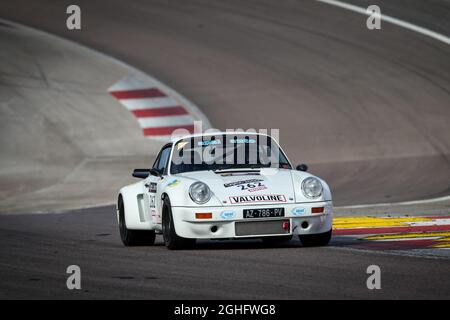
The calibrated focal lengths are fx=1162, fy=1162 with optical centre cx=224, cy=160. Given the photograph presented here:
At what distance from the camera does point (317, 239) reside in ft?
35.4

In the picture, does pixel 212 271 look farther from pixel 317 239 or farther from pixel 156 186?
pixel 156 186

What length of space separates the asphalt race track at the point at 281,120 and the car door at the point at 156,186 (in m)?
0.39

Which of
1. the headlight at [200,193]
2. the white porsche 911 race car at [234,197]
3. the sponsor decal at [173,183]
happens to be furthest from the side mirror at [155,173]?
the headlight at [200,193]

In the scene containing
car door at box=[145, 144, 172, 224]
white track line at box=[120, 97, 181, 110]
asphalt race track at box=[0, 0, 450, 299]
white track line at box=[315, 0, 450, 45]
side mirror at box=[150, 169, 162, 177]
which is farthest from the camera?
white track line at box=[315, 0, 450, 45]

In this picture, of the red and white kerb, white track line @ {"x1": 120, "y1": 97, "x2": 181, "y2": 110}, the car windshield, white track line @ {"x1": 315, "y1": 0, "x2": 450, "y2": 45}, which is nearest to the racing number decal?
the car windshield

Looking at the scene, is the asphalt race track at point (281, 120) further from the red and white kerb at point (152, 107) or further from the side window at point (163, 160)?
the side window at point (163, 160)

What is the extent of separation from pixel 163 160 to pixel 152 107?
37.4 ft

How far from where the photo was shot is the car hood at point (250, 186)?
10.5m

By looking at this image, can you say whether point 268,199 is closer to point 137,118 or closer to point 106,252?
point 106,252

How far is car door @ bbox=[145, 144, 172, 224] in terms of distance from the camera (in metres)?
11.5

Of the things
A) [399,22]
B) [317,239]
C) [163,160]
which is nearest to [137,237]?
[163,160]

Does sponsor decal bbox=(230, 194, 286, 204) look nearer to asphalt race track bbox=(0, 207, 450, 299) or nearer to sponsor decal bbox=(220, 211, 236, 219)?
sponsor decal bbox=(220, 211, 236, 219)

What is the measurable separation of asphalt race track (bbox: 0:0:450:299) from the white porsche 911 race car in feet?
0.83

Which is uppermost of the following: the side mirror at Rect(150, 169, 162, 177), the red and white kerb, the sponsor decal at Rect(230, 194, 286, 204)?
the red and white kerb
